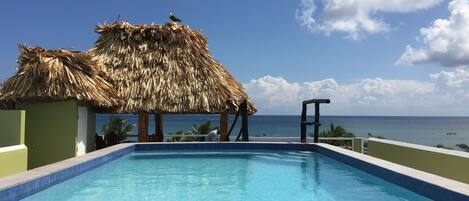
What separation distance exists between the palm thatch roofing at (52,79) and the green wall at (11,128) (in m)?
2.33

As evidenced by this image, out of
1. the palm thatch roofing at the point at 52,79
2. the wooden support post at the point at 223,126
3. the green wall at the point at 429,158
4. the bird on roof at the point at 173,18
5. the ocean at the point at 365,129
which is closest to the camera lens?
the green wall at the point at 429,158

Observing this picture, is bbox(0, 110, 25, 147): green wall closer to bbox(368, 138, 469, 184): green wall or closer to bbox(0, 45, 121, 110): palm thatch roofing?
bbox(0, 45, 121, 110): palm thatch roofing

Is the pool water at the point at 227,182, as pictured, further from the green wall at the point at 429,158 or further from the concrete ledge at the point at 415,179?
→ the green wall at the point at 429,158

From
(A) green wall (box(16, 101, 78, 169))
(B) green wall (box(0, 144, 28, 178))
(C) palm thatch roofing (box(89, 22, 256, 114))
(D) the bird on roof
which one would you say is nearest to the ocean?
(D) the bird on roof

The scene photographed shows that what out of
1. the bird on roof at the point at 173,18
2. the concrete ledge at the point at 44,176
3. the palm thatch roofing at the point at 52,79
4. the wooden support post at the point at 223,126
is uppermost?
the bird on roof at the point at 173,18

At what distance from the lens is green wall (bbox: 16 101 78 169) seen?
941 cm

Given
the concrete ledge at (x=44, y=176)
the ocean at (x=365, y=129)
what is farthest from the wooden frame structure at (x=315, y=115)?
the ocean at (x=365, y=129)

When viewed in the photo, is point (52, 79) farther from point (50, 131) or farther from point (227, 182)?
point (227, 182)

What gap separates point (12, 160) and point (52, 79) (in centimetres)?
346

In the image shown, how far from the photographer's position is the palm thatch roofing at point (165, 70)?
39.5 feet

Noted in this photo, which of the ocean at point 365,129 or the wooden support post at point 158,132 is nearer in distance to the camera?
the wooden support post at point 158,132

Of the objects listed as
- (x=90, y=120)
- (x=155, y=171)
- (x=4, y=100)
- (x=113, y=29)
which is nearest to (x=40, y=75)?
(x=4, y=100)

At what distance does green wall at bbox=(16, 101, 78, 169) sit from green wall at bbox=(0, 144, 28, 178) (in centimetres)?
278

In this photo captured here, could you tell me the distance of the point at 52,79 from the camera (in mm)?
9508
